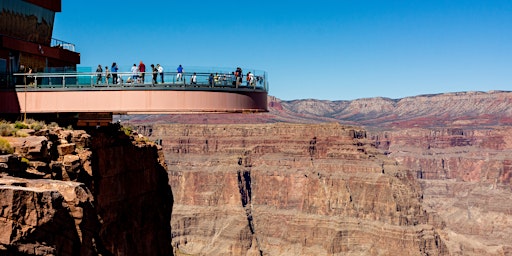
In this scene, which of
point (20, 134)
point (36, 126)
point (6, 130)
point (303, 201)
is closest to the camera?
point (6, 130)

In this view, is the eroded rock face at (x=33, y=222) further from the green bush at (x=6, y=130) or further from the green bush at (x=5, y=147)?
the green bush at (x=6, y=130)

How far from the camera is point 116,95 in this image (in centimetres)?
2450

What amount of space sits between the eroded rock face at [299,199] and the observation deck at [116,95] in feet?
429

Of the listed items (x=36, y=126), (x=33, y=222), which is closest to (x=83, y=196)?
(x=33, y=222)

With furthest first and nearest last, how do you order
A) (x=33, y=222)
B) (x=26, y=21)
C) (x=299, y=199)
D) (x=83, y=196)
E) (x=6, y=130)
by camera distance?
1. (x=299, y=199)
2. (x=26, y=21)
3. (x=6, y=130)
4. (x=83, y=196)
5. (x=33, y=222)

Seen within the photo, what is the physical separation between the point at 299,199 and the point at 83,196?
16738 centimetres

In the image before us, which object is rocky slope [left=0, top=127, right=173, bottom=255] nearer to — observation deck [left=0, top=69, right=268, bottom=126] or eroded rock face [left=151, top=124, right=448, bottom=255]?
observation deck [left=0, top=69, right=268, bottom=126]

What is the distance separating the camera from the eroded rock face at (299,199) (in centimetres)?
15738

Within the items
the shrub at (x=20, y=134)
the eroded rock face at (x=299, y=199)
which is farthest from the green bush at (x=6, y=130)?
the eroded rock face at (x=299, y=199)

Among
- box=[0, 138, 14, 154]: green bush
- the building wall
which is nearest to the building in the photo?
the building wall

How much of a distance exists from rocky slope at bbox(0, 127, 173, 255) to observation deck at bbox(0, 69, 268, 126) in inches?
52.1

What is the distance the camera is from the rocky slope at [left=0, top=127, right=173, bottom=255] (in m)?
11.9

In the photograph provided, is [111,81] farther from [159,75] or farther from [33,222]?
[33,222]

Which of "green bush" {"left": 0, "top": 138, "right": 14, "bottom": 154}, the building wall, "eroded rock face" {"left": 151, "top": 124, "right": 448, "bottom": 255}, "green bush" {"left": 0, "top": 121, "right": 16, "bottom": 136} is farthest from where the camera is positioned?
"eroded rock face" {"left": 151, "top": 124, "right": 448, "bottom": 255}
